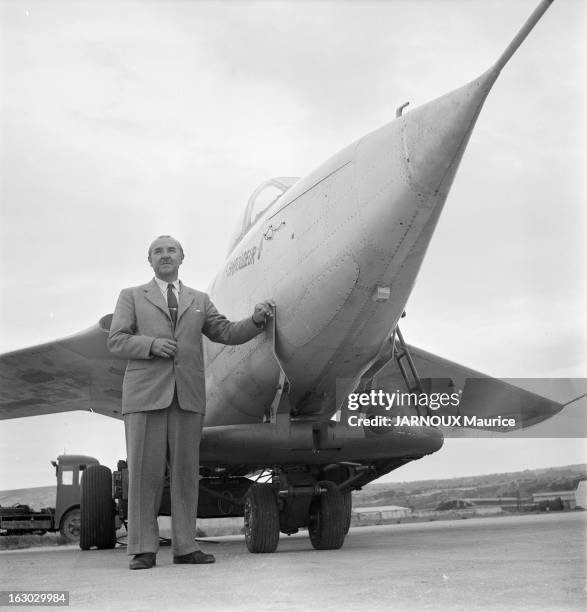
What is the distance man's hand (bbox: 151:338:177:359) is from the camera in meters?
5.31

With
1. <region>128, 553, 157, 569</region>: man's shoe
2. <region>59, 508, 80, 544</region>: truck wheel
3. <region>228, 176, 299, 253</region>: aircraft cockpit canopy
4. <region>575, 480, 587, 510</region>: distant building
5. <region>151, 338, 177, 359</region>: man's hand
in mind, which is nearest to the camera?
<region>128, 553, 157, 569</region>: man's shoe

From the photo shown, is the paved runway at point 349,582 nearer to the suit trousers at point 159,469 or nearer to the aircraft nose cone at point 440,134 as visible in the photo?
the suit trousers at point 159,469

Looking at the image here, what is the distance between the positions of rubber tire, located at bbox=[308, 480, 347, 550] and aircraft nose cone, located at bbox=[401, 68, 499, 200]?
2502 mm

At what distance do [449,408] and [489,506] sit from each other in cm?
928

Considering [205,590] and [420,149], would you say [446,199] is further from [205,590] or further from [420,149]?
[205,590]

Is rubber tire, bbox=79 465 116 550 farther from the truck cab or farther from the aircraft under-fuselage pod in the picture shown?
the truck cab

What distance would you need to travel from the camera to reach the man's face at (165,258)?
570cm

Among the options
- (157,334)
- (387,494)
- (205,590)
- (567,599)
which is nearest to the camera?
(567,599)

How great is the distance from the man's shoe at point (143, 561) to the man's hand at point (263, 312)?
176 centimetres

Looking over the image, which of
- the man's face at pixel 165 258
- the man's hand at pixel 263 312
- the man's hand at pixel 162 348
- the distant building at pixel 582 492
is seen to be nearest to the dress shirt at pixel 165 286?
the man's face at pixel 165 258

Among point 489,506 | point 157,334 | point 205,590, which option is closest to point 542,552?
point 205,590

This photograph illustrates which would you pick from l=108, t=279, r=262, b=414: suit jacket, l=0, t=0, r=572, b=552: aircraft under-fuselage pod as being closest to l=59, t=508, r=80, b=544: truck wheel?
l=0, t=0, r=572, b=552: aircraft under-fuselage pod

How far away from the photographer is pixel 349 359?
6.40m

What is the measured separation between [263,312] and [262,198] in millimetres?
1887
